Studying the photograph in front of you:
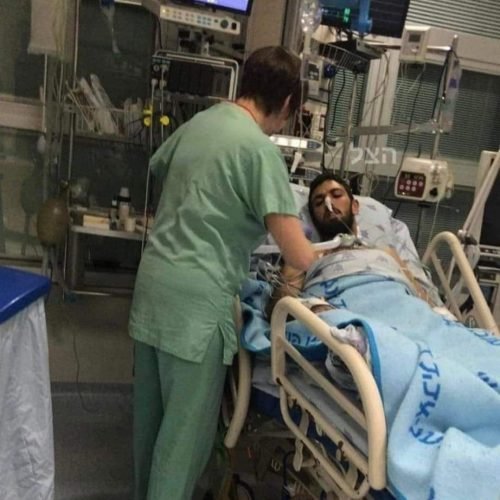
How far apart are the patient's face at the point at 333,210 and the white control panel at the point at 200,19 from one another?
0.64 m

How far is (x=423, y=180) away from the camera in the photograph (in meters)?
2.49

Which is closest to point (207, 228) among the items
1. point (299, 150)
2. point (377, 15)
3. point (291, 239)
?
point (291, 239)

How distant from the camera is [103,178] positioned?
8.54 feet

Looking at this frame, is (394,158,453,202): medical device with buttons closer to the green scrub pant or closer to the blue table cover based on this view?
the green scrub pant

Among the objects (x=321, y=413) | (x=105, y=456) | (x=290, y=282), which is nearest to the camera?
(x=321, y=413)

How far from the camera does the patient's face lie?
226 centimetres

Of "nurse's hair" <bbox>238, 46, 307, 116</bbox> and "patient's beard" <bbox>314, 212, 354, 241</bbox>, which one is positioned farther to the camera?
"patient's beard" <bbox>314, 212, 354, 241</bbox>

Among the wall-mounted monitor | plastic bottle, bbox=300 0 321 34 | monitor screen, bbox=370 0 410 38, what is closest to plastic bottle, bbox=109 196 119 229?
the wall-mounted monitor

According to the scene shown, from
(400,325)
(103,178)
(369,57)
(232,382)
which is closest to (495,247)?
(369,57)

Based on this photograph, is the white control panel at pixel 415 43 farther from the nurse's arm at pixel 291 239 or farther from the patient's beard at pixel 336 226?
the nurse's arm at pixel 291 239

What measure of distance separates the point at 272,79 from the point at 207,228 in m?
0.44

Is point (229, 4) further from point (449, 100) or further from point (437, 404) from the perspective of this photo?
point (437, 404)

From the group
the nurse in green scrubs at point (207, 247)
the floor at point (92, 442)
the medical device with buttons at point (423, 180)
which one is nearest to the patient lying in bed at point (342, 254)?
the nurse in green scrubs at point (207, 247)

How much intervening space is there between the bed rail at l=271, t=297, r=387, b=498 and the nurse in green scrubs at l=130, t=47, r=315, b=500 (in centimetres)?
30
